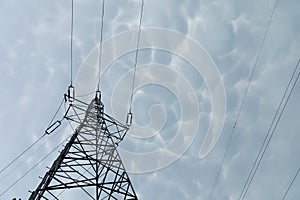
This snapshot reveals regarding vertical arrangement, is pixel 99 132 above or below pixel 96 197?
above

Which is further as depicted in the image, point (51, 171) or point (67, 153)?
point (67, 153)

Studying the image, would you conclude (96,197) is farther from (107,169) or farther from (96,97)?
(96,97)

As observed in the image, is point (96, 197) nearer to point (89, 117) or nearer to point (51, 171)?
point (51, 171)

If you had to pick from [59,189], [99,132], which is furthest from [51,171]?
[99,132]

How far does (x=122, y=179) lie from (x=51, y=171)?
2.23 m

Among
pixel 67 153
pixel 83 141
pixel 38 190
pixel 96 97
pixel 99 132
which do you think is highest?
pixel 96 97

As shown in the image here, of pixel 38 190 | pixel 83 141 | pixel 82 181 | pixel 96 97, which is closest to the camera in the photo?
pixel 38 190

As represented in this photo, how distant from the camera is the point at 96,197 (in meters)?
10.1

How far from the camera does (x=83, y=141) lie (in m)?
12.8

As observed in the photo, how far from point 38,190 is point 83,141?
3275mm

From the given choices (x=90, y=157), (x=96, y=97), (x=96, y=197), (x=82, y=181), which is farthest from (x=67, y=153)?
(x=96, y=97)

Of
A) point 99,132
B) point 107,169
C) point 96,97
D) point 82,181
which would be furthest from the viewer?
point 96,97

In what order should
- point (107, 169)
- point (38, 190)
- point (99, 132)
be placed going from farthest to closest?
point (99, 132) → point (107, 169) → point (38, 190)

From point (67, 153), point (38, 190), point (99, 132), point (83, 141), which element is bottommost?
point (38, 190)
